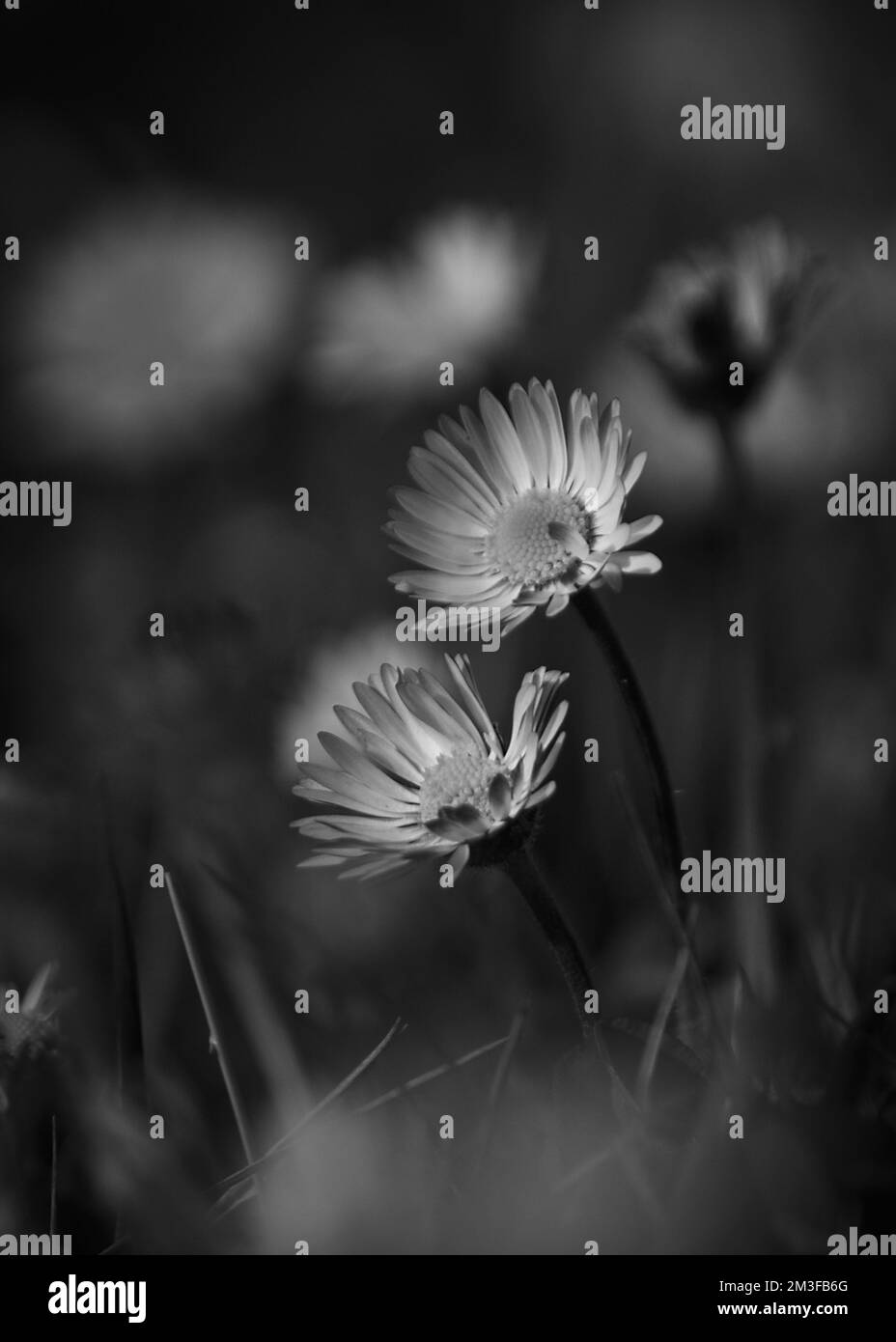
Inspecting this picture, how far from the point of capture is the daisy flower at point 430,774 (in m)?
0.36

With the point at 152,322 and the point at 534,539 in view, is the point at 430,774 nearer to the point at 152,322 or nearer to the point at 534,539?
the point at 534,539

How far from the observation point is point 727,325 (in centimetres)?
51

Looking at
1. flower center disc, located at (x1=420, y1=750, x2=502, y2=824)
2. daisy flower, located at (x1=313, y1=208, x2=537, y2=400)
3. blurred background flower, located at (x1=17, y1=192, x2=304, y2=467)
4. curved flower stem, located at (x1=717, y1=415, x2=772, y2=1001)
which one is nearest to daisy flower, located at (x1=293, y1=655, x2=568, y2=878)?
flower center disc, located at (x1=420, y1=750, x2=502, y2=824)

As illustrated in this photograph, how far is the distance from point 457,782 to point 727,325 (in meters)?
0.22

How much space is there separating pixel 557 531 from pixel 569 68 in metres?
0.72

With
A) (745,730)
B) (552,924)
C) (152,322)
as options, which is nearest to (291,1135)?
(552,924)

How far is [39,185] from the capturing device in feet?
3.12

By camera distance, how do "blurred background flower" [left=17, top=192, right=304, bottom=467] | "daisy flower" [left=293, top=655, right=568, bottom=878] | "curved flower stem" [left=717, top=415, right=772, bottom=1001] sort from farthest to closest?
"blurred background flower" [left=17, top=192, right=304, bottom=467] → "curved flower stem" [left=717, top=415, right=772, bottom=1001] → "daisy flower" [left=293, top=655, right=568, bottom=878]

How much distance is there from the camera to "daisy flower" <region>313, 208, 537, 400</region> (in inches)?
31.8

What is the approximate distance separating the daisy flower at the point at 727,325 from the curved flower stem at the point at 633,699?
17 cm

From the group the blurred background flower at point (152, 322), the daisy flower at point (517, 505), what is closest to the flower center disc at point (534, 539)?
the daisy flower at point (517, 505)

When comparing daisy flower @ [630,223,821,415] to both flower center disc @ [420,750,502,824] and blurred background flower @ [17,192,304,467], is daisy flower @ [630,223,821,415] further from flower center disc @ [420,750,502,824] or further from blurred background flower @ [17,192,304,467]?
blurred background flower @ [17,192,304,467]

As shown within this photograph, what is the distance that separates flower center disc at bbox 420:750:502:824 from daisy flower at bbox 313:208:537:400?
0.41 m
